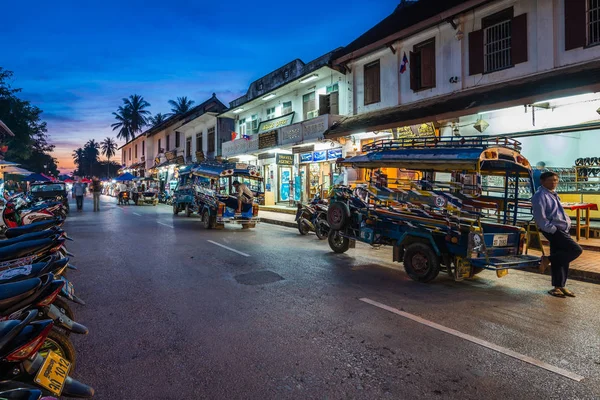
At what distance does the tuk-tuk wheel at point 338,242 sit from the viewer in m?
9.49

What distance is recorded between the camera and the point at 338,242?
962cm

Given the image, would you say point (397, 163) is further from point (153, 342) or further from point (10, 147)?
point (10, 147)

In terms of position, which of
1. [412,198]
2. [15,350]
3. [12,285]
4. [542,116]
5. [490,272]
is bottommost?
[490,272]

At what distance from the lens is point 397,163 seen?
297 inches

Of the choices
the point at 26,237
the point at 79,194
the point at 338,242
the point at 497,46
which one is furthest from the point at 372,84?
the point at 79,194

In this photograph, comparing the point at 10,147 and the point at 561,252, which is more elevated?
the point at 10,147

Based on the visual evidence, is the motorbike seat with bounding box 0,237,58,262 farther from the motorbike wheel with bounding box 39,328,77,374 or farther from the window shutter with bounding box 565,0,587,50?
the window shutter with bounding box 565,0,587,50

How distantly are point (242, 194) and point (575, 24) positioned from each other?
11572mm

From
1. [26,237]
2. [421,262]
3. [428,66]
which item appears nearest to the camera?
[26,237]

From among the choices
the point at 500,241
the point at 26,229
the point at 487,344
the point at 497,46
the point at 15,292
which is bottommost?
the point at 487,344

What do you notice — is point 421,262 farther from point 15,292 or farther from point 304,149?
point 304,149

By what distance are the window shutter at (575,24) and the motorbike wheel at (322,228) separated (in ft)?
27.9

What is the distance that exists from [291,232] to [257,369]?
34.5ft

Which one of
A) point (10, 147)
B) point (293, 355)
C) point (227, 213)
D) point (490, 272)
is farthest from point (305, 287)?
point (10, 147)
